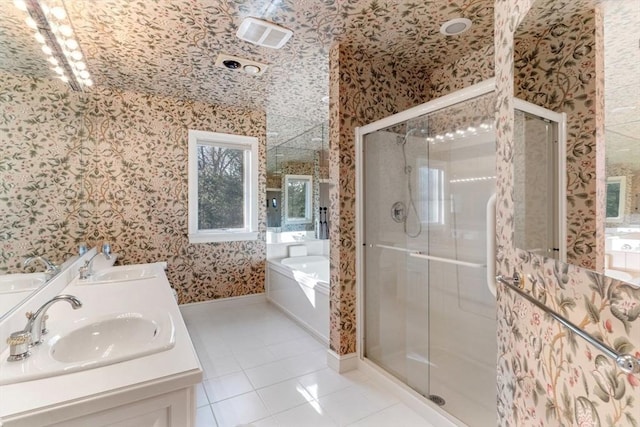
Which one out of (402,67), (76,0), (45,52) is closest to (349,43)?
(402,67)

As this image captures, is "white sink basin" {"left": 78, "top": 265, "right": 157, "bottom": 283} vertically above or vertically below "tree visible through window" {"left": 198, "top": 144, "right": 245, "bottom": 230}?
below

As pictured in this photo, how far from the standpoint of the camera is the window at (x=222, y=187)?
134 inches

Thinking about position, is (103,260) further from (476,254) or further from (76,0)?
(476,254)

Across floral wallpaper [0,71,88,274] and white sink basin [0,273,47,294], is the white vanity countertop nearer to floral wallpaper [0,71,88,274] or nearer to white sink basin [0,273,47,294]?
white sink basin [0,273,47,294]

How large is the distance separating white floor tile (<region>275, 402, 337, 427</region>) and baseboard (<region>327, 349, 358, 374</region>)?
404mm

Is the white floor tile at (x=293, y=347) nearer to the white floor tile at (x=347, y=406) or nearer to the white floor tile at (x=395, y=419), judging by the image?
the white floor tile at (x=347, y=406)

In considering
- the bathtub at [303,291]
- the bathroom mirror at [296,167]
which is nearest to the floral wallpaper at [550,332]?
the bathtub at [303,291]

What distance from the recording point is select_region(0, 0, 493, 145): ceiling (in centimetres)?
176

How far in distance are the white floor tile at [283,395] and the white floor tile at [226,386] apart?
5.5 inches

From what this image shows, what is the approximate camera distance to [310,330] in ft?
9.54

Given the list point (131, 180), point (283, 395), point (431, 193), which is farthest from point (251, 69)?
point (283, 395)

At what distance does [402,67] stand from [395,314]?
2112mm

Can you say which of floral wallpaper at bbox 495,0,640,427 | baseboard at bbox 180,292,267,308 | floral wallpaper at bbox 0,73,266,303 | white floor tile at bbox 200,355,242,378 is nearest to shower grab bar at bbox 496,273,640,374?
floral wallpaper at bbox 495,0,640,427

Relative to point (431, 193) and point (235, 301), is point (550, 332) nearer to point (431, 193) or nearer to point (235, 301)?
point (431, 193)
